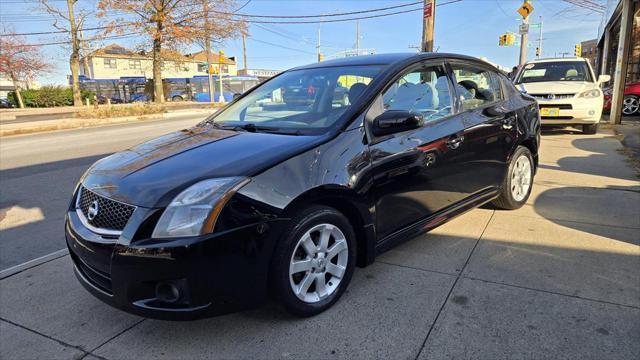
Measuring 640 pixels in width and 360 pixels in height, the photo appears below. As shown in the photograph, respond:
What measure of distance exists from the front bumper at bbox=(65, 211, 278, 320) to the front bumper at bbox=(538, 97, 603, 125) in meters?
9.07

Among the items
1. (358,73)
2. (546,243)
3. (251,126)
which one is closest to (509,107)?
(546,243)

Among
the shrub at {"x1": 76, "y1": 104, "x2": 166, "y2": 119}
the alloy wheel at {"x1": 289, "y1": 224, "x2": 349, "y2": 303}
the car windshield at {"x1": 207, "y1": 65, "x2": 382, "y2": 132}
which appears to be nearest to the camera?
the alloy wheel at {"x1": 289, "y1": 224, "x2": 349, "y2": 303}

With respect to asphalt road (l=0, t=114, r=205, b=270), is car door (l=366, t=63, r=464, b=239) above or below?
above

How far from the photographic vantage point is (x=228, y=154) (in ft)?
8.72

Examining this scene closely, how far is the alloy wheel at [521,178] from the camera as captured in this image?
4.62 meters

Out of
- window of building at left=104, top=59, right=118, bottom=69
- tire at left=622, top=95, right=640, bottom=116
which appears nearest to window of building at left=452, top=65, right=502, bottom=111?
tire at left=622, top=95, right=640, bottom=116

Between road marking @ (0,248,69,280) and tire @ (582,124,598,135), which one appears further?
tire @ (582,124,598,135)

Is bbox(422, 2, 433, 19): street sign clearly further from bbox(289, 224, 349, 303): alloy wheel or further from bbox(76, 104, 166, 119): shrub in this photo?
bbox(76, 104, 166, 119): shrub

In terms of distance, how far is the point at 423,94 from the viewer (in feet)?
11.7

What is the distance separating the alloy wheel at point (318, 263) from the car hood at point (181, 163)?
1.68ft

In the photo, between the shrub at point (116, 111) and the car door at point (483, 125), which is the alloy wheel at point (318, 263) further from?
the shrub at point (116, 111)

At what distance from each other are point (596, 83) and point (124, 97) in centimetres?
4995

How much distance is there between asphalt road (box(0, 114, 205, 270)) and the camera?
4.29m

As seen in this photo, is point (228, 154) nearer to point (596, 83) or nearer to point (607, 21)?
point (596, 83)
